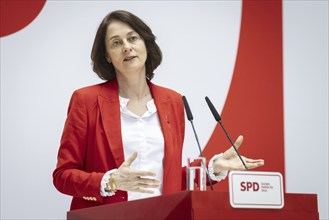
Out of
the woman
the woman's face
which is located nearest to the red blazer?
the woman

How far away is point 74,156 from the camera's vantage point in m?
2.11

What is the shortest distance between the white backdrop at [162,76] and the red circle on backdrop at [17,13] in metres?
0.03

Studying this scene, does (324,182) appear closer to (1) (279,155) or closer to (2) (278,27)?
(1) (279,155)

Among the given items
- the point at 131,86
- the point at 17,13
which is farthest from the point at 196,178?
the point at 17,13

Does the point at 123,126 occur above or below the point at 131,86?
below

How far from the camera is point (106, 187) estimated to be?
1.82m

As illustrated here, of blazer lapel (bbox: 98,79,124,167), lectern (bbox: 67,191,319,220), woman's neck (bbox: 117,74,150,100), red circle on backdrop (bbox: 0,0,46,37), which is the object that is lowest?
lectern (bbox: 67,191,319,220)

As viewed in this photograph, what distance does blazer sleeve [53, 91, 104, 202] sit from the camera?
6.33 feet

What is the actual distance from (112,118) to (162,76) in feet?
2.85

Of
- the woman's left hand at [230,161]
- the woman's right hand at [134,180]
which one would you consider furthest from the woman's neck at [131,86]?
the woman's right hand at [134,180]

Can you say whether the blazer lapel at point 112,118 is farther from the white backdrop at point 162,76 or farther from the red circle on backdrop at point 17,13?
the red circle on backdrop at point 17,13

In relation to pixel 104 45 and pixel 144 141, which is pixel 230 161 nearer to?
pixel 144 141

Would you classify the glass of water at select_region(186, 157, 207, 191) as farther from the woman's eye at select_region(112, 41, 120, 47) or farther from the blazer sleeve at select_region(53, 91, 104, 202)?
the woman's eye at select_region(112, 41, 120, 47)

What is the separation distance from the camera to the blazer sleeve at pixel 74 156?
1.93 m
